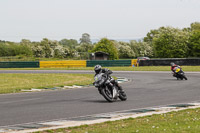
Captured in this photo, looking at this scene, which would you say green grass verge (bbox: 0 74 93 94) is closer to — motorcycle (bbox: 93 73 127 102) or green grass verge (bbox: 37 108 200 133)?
motorcycle (bbox: 93 73 127 102)

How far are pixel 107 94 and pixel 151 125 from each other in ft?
16.1

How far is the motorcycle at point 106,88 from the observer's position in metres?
12.0

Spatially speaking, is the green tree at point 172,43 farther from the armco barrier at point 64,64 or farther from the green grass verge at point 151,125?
the green grass verge at point 151,125

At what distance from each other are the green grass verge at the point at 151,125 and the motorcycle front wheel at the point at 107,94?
3488mm

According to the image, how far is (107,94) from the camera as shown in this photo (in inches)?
480

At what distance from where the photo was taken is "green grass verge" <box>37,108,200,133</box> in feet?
22.2

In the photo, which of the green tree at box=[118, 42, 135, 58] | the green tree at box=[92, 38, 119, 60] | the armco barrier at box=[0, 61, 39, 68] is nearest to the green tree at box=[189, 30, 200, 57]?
the green tree at box=[92, 38, 119, 60]

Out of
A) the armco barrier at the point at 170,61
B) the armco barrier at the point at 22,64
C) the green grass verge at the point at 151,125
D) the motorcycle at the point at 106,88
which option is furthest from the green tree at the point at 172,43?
the green grass verge at the point at 151,125

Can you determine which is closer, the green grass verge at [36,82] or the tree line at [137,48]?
the green grass verge at [36,82]

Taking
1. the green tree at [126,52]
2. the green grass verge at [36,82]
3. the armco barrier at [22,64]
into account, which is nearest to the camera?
the green grass verge at [36,82]

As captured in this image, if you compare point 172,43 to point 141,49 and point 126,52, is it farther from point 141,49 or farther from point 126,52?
point 141,49

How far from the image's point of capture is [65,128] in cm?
741

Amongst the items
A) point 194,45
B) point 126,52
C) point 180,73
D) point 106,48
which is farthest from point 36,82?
point 126,52

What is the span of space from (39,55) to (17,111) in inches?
4895
